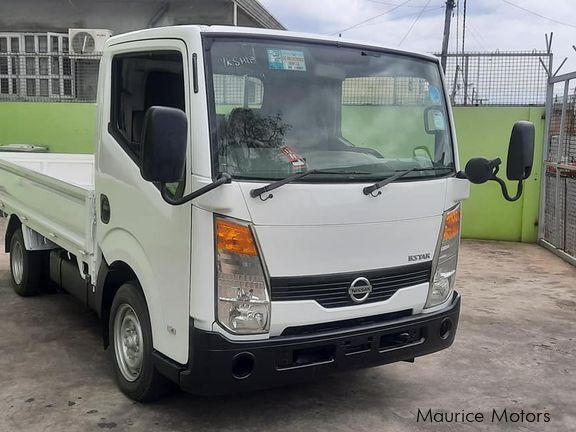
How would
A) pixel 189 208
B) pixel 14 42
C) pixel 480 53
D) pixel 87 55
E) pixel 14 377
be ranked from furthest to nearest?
pixel 14 42, pixel 87 55, pixel 480 53, pixel 14 377, pixel 189 208

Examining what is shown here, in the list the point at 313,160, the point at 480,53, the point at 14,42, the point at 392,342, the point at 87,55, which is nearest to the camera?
the point at 313,160

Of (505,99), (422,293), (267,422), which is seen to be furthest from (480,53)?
(267,422)

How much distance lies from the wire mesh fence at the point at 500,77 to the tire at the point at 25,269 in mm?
5842

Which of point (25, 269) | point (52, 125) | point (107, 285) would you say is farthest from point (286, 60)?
point (52, 125)

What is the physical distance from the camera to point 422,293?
12.3ft

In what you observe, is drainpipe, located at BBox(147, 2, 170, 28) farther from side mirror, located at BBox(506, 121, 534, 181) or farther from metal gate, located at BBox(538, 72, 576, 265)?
side mirror, located at BBox(506, 121, 534, 181)

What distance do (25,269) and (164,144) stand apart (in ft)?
12.2

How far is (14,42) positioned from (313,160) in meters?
11.9

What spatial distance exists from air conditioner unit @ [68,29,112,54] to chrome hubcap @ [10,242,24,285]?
6.84 m

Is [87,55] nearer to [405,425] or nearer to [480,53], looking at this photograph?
[480,53]

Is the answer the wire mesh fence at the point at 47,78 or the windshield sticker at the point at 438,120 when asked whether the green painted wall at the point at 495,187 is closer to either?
the wire mesh fence at the point at 47,78

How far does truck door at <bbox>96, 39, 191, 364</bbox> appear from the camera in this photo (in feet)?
10.9

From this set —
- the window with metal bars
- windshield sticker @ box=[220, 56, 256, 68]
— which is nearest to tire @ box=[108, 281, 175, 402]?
windshield sticker @ box=[220, 56, 256, 68]

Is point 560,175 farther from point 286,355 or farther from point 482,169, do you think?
point 286,355
